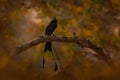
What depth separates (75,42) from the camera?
11.8 ft

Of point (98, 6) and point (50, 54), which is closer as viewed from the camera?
point (50, 54)

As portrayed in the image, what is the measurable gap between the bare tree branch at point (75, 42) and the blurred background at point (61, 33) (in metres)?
0.04

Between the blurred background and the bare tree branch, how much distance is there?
0.04m

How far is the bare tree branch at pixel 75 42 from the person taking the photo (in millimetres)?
3490

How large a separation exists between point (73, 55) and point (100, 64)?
356 mm

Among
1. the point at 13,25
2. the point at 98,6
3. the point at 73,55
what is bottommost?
the point at 73,55

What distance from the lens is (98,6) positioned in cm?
375

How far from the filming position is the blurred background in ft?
11.3

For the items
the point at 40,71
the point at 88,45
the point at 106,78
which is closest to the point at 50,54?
the point at 40,71

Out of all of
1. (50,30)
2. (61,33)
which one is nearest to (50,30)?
(50,30)

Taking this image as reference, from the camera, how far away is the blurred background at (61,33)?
346 cm

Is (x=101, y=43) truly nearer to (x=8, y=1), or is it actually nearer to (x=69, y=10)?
(x=69, y=10)

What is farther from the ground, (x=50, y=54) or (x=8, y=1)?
(x=8, y=1)

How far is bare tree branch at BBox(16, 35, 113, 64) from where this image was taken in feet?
11.5
